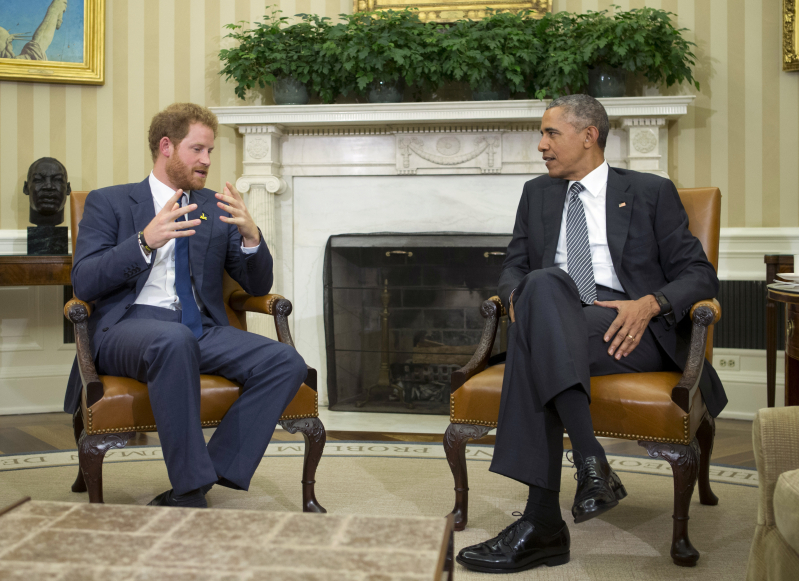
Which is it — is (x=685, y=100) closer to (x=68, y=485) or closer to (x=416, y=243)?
(x=416, y=243)

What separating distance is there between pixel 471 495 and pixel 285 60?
2.42 meters

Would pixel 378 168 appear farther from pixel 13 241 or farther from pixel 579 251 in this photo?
pixel 13 241

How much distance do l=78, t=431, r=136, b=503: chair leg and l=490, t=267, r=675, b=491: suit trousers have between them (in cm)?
105

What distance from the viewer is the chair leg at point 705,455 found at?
2.22 m

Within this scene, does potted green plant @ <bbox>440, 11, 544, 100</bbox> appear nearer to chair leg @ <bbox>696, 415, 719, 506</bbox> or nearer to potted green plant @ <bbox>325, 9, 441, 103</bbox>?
potted green plant @ <bbox>325, 9, 441, 103</bbox>

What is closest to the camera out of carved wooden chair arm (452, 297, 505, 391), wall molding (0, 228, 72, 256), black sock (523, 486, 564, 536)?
black sock (523, 486, 564, 536)

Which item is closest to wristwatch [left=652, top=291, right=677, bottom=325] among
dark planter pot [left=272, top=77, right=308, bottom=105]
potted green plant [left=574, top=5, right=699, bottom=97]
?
potted green plant [left=574, top=5, right=699, bottom=97]

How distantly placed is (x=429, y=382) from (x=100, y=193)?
220cm

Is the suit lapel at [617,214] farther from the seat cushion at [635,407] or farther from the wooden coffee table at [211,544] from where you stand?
the wooden coffee table at [211,544]

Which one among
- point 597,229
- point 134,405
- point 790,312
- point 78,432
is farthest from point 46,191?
point 790,312

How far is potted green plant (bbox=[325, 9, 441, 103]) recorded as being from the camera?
3490 mm

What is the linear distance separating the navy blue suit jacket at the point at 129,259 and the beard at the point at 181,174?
9 cm

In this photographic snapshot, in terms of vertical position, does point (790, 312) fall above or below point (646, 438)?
above

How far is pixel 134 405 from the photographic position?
6.35 feet
